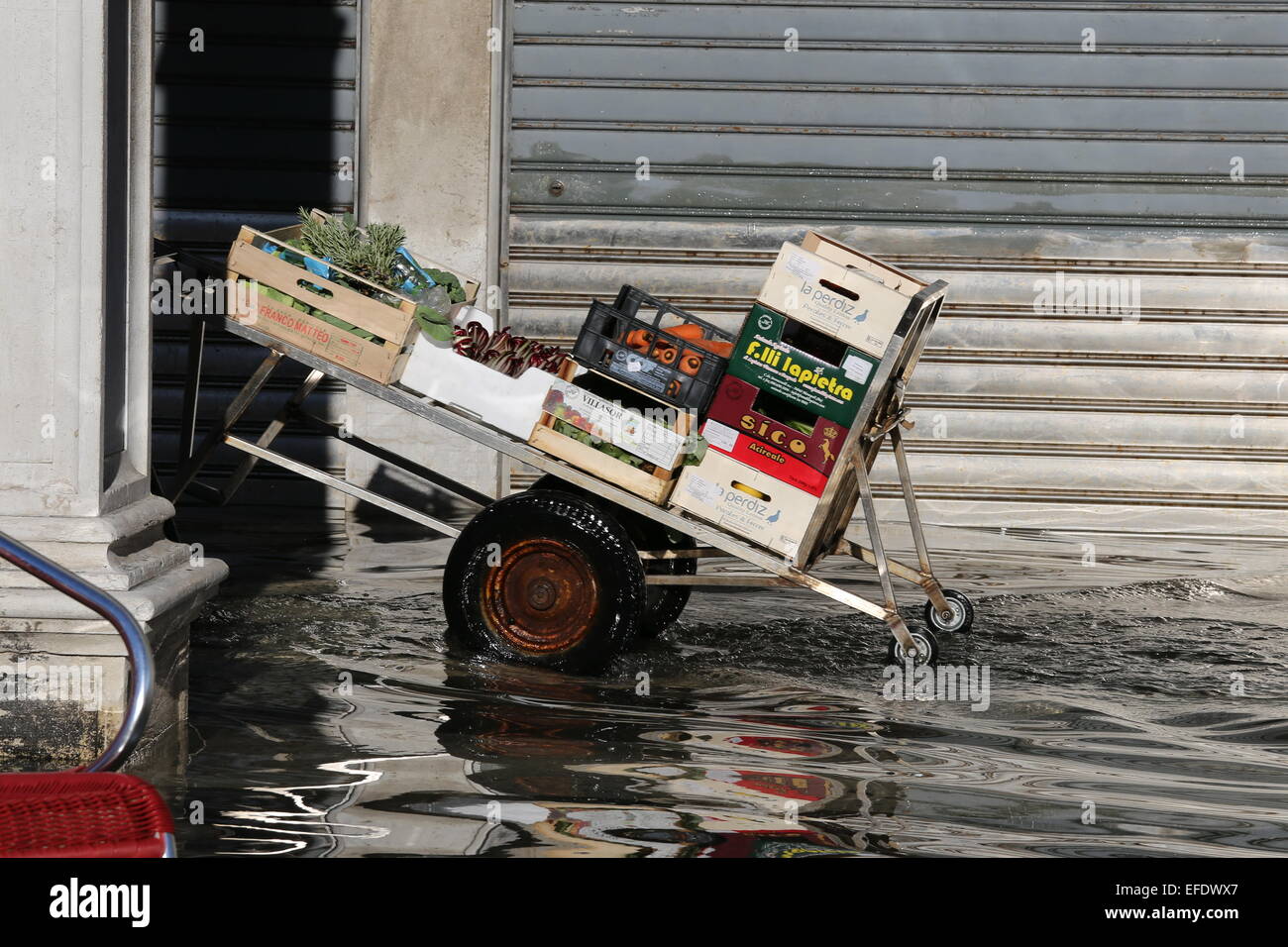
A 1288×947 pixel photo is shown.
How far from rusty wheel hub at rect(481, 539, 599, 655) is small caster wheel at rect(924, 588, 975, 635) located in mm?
1785

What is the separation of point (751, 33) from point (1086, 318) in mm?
3018

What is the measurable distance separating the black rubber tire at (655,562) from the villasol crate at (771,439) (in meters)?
0.69

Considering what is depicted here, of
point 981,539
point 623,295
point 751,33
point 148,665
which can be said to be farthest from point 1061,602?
point 148,665

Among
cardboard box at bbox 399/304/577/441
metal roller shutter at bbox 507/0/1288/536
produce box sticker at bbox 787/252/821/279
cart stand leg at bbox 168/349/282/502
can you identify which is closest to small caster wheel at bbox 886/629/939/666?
produce box sticker at bbox 787/252/821/279

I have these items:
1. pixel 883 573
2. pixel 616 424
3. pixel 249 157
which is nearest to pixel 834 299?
pixel 616 424

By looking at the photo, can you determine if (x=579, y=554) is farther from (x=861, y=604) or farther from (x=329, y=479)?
(x=329, y=479)

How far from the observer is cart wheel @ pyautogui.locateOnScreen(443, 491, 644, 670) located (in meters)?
5.88

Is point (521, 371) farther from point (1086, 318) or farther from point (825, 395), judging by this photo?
point (1086, 318)

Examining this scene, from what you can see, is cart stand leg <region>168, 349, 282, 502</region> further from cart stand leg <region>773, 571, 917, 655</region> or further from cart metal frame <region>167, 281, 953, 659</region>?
cart stand leg <region>773, 571, 917, 655</region>

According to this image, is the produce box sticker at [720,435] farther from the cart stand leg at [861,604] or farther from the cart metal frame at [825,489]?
the cart stand leg at [861,604]

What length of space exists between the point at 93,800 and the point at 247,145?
26.1 ft

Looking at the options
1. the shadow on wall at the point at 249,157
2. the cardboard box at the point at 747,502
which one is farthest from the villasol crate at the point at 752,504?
the shadow on wall at the point at 249,157

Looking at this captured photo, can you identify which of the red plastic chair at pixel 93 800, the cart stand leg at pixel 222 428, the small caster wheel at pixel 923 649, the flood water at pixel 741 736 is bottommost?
the flood water at pixel 741 736

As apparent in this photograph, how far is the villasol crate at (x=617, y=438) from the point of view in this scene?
19.6 feet
